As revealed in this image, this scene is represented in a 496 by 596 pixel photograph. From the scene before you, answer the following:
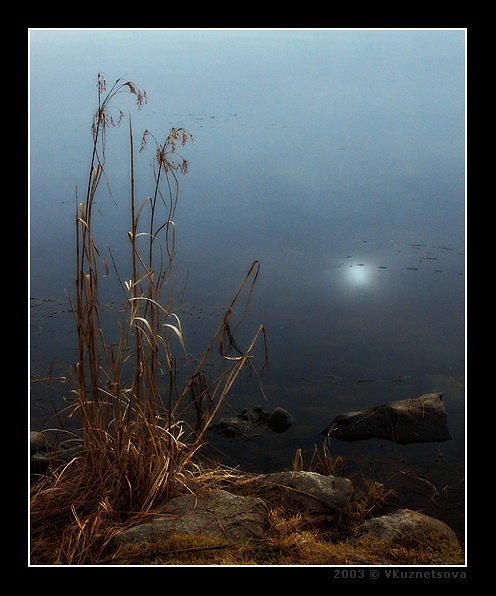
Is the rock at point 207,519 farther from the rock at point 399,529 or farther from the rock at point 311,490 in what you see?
the rock at point 399,529

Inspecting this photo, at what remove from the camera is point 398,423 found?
3.32 meters

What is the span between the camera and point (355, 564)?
5.76 feet

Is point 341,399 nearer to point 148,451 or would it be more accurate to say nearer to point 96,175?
point 148,451

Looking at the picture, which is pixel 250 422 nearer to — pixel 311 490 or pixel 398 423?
pixel 398 423

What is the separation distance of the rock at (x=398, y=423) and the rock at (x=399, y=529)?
1150 millimetres

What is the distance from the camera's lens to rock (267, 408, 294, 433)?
3381 mm

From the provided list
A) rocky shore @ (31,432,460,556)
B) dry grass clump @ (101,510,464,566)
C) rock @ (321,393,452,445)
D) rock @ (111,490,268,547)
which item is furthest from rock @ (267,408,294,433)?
dry grass clump @ (101,510,464,566)

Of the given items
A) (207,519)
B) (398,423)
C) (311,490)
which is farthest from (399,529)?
(398,423)

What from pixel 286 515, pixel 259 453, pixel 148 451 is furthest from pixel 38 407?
pixel 286 515

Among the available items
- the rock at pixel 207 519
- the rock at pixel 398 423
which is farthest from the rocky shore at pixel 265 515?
the rock at pixel 398 423

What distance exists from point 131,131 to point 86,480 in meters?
1.23

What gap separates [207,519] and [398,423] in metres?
1.69

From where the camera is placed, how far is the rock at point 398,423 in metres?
3.27

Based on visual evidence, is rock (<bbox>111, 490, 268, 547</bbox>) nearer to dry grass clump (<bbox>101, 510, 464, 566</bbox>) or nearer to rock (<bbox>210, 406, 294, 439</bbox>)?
dry grass clump (<bbox>101, 510, 464, 566</bbox>)
